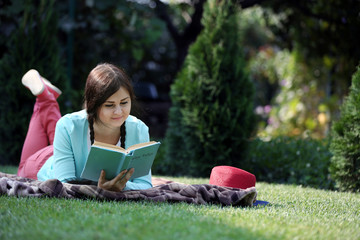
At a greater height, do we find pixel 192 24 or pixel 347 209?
pixel 192 24

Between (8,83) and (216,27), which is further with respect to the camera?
(8,83)

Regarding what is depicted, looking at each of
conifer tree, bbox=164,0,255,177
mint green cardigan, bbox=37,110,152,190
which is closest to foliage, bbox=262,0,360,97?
conifer tree, bbox=164,0,255,177

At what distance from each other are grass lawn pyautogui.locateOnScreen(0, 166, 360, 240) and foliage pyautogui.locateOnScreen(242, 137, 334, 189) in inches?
94.6

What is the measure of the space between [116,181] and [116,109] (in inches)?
21.6

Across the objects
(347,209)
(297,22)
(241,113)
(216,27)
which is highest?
(297,22)

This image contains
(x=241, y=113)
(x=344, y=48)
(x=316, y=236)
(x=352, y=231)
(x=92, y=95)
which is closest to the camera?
(x=316, y=236)

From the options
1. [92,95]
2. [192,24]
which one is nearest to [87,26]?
[192,24]

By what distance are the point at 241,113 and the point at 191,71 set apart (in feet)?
3.16

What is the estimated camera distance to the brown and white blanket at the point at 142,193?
322 centimetres

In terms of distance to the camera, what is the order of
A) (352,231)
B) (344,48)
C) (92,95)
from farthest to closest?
(344,48), (92,95), (352,231)

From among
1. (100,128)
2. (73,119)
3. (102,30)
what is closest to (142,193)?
(100,128)

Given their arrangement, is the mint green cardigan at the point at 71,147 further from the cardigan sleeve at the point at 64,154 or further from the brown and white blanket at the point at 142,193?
the brown and white blanket at the point at 142,193

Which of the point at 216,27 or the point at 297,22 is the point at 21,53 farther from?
the point at 297,22

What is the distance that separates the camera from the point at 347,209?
3525 mm
